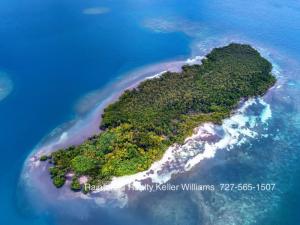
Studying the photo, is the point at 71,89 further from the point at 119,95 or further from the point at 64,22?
the point at 64,22

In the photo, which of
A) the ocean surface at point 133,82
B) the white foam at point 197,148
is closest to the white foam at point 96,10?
the ocean surface at point 133,82

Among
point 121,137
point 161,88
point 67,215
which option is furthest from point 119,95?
point 67,215

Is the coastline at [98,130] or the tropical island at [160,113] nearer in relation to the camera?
the coastline at [98,130]

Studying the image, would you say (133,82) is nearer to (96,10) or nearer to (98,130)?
(98,130)

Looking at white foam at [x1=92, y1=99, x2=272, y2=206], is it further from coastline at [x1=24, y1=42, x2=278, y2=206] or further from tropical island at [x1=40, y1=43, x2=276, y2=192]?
tropical island at [x1=40, y1=43, x2=276, y2=192]

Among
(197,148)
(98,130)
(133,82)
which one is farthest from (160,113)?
(133,82)

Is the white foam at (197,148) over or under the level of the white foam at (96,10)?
under

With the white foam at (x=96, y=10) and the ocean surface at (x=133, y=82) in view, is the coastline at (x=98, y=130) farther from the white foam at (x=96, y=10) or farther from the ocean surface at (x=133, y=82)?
the white foam at (x=96, y=10)
